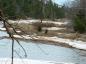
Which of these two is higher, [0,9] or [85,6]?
[0,9]

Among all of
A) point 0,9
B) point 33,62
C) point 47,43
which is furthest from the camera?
point 47,43

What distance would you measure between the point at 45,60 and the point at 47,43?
1066cm

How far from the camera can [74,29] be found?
40750mm

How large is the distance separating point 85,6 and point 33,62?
3197 cm

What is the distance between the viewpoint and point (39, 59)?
61.8 ft

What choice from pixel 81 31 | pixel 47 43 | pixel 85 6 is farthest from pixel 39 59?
pixel 85 6

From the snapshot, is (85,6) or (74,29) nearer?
(74,29)

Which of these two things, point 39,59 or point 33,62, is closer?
point 33,62

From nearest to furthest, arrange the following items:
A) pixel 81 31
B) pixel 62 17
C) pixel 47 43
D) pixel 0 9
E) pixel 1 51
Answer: pixel 0 9 → pixel 1 51 → pixel 47 43 → pixel 81 31 → pixel 62 17

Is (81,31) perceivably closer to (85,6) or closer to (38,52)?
(85,6)

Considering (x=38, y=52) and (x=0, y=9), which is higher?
(x=0, y=9)

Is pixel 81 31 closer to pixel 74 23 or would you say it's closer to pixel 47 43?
pixel 74 23

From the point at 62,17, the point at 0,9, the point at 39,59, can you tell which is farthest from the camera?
the point at 62,17

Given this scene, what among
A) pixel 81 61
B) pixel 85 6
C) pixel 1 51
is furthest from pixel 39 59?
pixel 85 6
